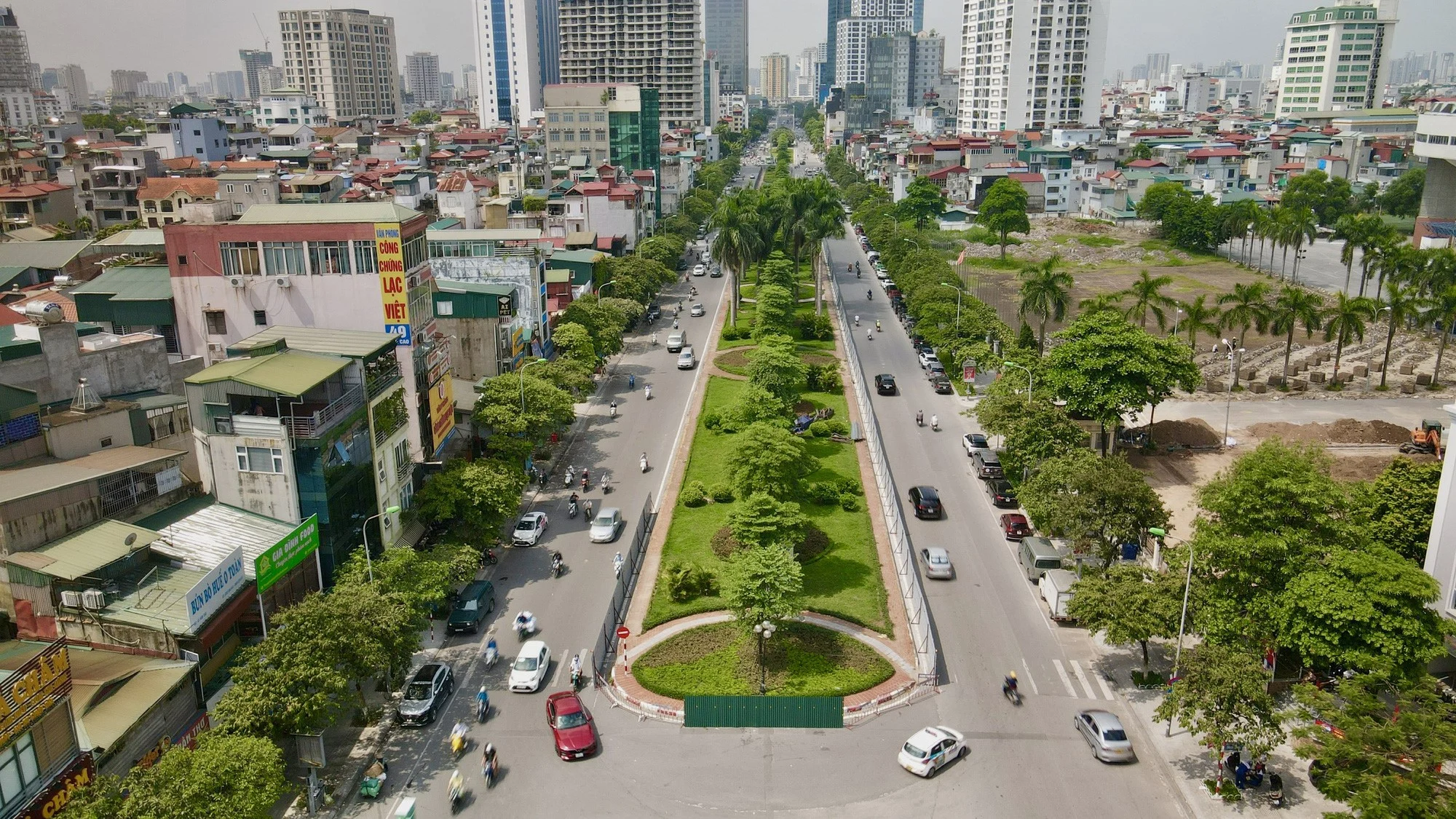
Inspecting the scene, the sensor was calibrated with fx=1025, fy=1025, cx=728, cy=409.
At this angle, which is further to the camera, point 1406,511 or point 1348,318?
point 1348,318

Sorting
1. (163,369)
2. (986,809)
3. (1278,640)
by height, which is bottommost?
(986,809)

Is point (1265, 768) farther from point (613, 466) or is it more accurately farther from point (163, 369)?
point (163, 369)

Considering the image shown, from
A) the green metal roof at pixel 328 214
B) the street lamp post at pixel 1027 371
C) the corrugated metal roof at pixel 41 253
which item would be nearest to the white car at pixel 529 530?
the green metal roof at pixel 328 214

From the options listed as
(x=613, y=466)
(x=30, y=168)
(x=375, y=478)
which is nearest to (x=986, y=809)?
(x=375, y=478)

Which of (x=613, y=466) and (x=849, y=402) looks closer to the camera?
(x=613, y=466)

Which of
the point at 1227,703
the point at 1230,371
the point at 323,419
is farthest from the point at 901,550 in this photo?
the point at 1230,371

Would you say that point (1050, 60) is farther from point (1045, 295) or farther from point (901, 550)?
point (901, 550)
